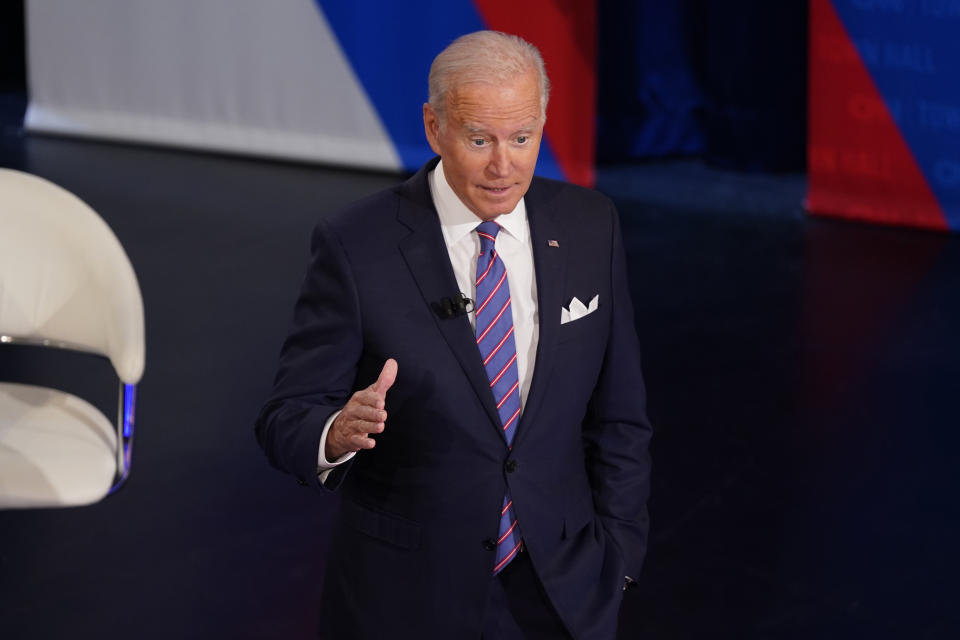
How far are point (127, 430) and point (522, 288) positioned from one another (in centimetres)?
94

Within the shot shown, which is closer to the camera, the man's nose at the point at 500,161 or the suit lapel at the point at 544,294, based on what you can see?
the man's nose at the point at 500,161

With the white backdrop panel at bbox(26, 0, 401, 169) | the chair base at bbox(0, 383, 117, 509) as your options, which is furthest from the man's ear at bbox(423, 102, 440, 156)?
the white backdrop panel at bbox(26, 0, 401, 169)

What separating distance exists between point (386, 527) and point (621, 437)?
1.17 feet

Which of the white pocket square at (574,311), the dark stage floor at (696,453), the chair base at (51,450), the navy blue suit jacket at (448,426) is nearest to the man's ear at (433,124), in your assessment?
the navy blue suit jacket at (448,426)

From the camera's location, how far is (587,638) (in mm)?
1818

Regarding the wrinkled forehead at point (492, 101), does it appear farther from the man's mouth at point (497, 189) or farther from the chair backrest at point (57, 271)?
the chair backrest at point (57, 271)

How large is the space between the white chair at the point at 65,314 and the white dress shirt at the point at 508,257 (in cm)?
75

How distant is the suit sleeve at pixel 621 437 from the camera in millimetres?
1861

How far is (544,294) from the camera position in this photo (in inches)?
68.4

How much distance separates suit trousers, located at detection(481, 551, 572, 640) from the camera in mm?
1811

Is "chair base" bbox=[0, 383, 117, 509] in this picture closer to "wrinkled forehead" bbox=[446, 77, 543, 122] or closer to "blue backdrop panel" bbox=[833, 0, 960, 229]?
"wrinkled forehead" bbox=[446, 77, 543, 122]

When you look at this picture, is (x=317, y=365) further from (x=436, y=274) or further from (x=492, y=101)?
(x=492, y=101)

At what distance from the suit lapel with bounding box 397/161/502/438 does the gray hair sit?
151mm

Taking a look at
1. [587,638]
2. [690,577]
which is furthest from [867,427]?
[587,638]
